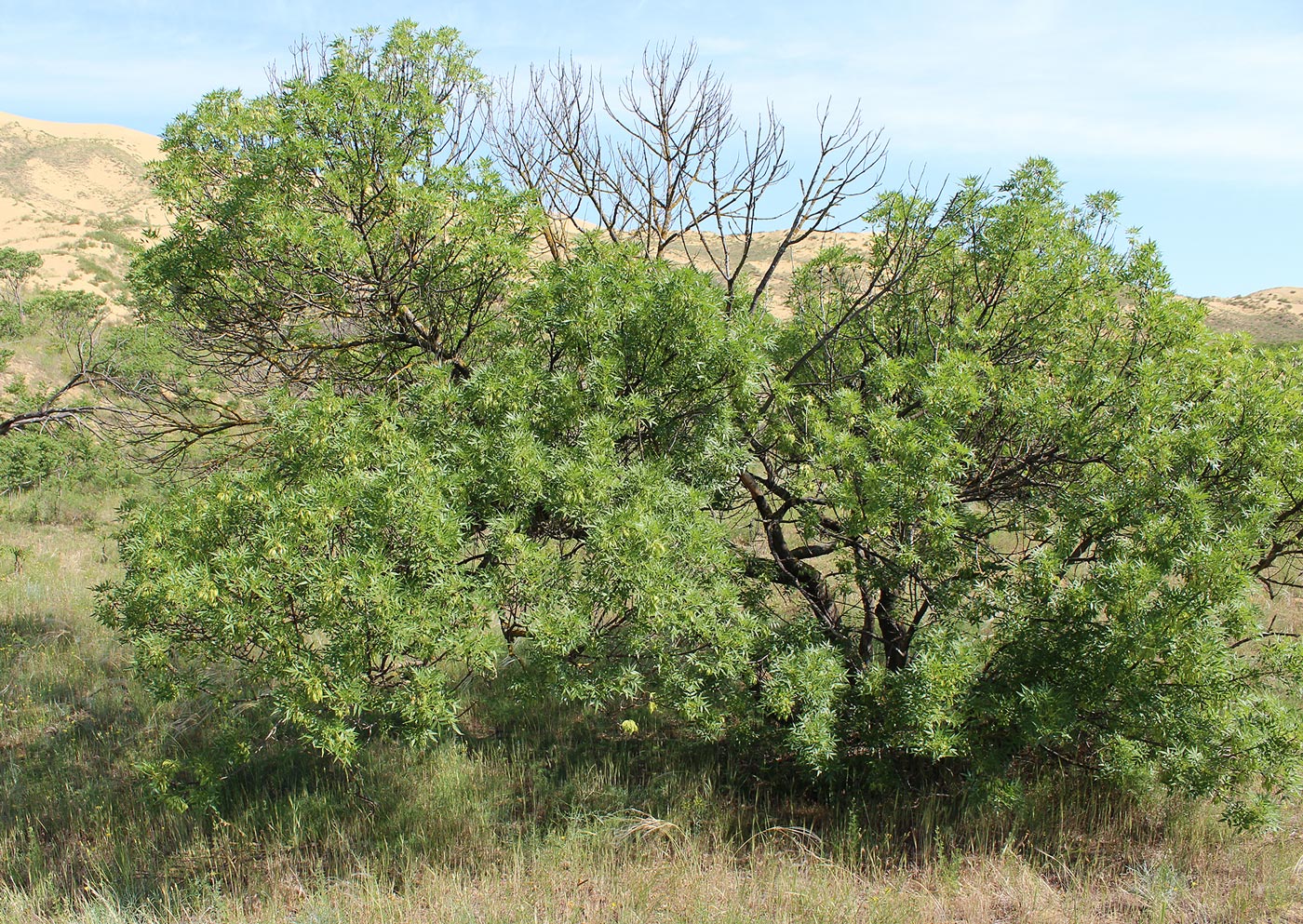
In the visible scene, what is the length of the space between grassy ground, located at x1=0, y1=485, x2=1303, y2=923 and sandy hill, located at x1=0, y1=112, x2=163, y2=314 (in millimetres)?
29714

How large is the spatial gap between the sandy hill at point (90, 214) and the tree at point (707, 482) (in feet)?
85.2

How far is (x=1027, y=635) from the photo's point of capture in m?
5.59

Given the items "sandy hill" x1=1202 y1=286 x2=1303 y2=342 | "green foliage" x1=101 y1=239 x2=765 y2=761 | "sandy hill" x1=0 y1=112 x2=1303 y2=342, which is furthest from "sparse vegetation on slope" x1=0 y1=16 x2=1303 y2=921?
"sandy hill" x1=1202 y1=286 x2=1303 y2=342

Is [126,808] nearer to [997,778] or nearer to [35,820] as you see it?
[35,820]

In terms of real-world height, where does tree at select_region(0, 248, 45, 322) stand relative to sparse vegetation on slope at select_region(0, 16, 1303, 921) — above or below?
above

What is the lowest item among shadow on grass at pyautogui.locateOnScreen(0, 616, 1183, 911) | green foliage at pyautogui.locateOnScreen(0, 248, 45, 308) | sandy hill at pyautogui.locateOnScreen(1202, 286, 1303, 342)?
shadow on grass at pyautogui.locateOnScreen(0, 616, 1183, 911)

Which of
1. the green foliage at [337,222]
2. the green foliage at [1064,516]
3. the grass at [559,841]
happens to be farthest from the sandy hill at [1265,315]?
the green foliage at [337,222]

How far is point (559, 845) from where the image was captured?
612cm

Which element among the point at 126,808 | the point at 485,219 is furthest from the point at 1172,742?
the point at 126,808

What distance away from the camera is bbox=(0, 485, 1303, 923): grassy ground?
17.3 feet

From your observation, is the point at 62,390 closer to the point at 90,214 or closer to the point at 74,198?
the point at 90,214

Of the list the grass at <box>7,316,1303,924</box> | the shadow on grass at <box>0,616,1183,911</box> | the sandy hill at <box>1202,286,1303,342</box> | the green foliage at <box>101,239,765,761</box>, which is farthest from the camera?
the sandy hill at <box>1202,286,1303,342</box>

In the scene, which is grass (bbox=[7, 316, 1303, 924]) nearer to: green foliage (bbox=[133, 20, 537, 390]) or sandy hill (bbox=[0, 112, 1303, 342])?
green foliage (bbox=[133, 20, 537, 390])

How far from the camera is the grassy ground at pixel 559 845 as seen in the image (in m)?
5.27
